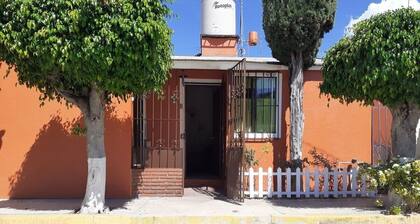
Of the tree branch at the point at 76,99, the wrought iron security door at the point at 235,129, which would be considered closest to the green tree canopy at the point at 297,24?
the wrought iron security door at the point at 235,129

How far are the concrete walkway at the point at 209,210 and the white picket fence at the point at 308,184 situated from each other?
24cm

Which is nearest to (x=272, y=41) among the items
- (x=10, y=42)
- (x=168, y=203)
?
(x=168, y=203)

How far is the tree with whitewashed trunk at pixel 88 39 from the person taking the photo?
21.1 ft

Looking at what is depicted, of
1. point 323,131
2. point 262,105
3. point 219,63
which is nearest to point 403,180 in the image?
point 323,131

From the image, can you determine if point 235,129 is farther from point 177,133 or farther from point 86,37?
point 86,37

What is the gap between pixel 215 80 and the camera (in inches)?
441

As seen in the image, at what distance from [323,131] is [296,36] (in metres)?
2.45

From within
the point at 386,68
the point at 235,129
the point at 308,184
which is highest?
the point at 386,68

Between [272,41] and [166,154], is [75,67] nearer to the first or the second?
[166,154]

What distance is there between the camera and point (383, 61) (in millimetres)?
7258

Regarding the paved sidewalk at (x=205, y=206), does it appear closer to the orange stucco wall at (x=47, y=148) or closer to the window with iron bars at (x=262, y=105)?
the orange stucco wall at (x=47, y=148)

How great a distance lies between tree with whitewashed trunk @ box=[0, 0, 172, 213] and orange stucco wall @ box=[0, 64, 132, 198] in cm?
218

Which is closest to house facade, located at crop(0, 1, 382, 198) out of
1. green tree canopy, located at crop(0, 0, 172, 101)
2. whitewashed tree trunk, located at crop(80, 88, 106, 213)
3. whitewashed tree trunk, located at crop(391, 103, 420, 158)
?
whitewashed tree trunk, located at crop(80, 88, 106, 213)

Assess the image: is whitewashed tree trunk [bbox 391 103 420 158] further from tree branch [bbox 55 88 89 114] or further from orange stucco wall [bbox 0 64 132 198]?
tree branch [bbox 55 88 89 114]
